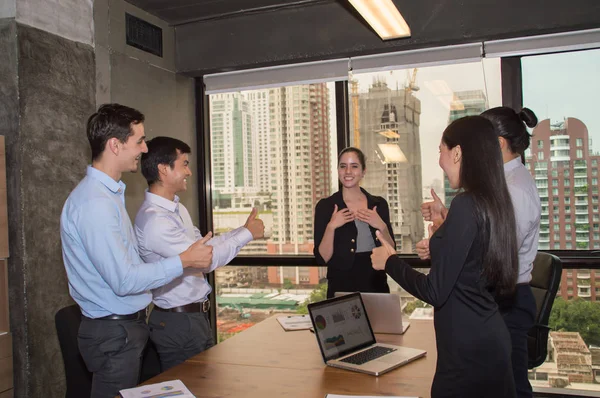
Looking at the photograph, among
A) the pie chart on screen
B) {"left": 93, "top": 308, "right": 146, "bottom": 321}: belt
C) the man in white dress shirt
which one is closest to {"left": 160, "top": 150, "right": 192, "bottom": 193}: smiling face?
the man in white dress shirt

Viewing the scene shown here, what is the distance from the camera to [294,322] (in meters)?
3.00

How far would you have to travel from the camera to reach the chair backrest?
2389 mm

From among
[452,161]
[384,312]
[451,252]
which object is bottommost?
[384,312]

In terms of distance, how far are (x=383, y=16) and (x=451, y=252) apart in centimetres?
179

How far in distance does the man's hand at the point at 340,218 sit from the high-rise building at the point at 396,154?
106 centimetres

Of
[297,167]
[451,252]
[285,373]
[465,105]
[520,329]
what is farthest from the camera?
A: [297,167]

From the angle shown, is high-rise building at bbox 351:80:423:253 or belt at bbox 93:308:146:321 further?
high-rise building at bbox 351:80:423:253

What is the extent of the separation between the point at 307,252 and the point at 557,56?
249 centimetres

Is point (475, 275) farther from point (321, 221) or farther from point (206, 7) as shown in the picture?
point (206, 7)

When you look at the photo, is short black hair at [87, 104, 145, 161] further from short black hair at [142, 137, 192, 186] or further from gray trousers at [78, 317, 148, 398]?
gray trousers at [78, 317, 148, 398]

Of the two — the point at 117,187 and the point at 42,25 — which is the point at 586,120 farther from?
the point at 42,25

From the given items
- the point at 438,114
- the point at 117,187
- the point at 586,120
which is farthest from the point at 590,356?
the point at 117,187

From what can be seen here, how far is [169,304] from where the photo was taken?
2.75m

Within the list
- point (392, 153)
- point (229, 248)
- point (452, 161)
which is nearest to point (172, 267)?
point (229, 248)
